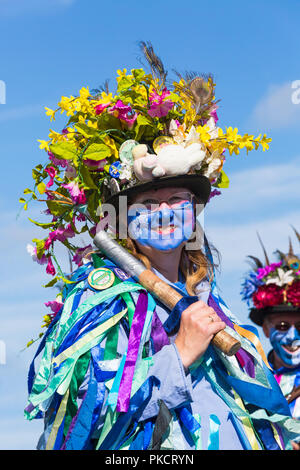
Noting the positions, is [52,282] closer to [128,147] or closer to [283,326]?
[128,147]

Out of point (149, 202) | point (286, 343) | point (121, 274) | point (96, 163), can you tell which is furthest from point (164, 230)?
point (286, 343)

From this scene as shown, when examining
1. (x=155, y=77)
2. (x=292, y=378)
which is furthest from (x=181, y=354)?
(x=292, y=378)

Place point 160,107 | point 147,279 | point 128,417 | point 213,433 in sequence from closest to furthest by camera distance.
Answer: point 128,417
point 213,433
point 147,279
point 160,107

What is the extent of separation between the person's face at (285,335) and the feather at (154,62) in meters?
3.93

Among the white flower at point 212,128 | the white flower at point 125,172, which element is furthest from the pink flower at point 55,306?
the white flower at point 212,128

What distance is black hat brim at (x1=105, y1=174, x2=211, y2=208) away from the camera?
3.94 metres

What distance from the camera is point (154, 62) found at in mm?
4391

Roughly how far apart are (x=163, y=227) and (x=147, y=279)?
0.84 feet

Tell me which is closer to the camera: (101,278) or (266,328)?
(101,278)

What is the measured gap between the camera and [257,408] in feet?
12.6

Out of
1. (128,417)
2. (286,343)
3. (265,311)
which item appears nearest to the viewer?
(128,417)

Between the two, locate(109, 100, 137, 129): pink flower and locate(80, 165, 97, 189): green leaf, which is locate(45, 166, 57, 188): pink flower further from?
locate(109, 100, 137, 129): pink flower
